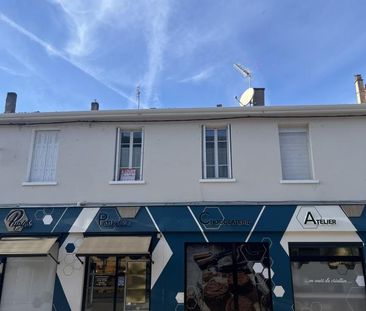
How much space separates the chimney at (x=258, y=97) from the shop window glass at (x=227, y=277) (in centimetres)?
460

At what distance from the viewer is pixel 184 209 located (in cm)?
1055

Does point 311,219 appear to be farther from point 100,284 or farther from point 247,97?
point 100,284

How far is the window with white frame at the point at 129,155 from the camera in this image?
442 inches

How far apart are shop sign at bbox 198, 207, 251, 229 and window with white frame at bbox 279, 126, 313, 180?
189cm

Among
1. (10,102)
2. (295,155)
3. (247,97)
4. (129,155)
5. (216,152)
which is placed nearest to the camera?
(295,155)

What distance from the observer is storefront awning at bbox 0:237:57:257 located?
9812 millimetres

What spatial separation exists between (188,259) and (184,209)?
1369 millimetres

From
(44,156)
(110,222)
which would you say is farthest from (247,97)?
(44,156)

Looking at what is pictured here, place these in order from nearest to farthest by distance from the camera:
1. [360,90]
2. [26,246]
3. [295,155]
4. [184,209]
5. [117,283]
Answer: [26,246] → [117,283] → [184,209] → [295,155] → [360,90]

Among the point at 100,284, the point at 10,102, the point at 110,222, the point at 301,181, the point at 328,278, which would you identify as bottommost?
the point at 100,284

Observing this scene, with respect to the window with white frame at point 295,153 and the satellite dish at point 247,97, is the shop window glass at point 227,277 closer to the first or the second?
the window with white frame at point 295,153

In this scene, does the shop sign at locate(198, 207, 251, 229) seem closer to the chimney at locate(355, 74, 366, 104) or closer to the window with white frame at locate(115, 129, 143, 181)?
the window with white frame at locate(115, 129, 143, 181)

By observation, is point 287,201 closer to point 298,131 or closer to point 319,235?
point 319,235

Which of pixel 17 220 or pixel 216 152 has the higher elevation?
pixel 216 152
